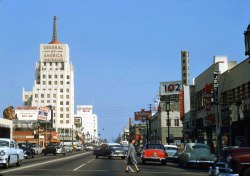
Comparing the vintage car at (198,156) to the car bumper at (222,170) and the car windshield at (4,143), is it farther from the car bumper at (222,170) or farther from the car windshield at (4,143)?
the car bumper at (222,170)

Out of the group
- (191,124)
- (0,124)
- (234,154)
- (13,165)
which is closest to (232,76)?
(191,124)

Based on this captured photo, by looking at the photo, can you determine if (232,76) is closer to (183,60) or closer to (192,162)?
(192,162)

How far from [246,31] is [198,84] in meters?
31.5

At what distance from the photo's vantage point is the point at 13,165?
3183 cm

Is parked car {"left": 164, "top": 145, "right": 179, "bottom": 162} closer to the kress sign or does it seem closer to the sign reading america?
the sign reading america

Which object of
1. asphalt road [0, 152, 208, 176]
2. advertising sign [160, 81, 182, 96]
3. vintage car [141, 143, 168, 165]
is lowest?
asphalt road [0, 152, 208, 176]

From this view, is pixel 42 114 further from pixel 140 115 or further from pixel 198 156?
pixel 198 156

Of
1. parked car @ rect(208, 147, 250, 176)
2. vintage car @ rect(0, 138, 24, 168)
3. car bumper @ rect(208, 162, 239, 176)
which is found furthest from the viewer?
vintage car @ rect(0, 138, 24, 168)

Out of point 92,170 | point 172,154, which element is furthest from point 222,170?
point 172,154

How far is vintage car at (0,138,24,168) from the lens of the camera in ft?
90.6

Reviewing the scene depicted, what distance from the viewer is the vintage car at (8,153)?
2761 cm

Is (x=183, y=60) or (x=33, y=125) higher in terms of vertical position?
(x=183, y=60)

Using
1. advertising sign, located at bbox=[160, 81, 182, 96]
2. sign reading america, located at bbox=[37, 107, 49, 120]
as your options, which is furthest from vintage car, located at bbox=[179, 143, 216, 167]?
sign reading america, located at bbox=[37, 107, 49, 120]

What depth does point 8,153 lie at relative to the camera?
2836cm
